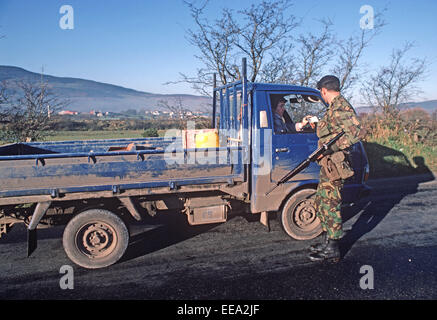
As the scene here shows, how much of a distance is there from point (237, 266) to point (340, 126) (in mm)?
2205

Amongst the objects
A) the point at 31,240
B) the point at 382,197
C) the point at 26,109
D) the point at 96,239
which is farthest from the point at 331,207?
the point at 26,109

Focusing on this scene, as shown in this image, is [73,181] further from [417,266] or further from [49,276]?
[417,266]

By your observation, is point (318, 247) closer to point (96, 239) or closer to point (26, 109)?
point (96, 239)

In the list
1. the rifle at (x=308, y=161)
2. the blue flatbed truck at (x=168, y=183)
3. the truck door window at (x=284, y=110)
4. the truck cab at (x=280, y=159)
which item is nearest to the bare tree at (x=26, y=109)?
the blue flatbed truck at (x=168, y=183)

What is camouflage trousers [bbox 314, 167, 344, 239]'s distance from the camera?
4.02 metres

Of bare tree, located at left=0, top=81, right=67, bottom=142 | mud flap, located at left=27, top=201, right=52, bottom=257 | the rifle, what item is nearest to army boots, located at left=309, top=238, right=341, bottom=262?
the rifle

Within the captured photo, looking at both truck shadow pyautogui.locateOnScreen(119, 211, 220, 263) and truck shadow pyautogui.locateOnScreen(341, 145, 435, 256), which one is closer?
truck shadow pyautogui.locateOnScreen(119, 211, 220, 263)

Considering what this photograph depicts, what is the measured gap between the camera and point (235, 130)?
16.2 feet

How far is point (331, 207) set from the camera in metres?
4.04

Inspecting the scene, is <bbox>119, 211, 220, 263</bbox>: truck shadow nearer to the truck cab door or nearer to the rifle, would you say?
the rifle

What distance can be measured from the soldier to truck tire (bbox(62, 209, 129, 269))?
97.4 inches

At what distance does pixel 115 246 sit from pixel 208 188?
4.57 ft

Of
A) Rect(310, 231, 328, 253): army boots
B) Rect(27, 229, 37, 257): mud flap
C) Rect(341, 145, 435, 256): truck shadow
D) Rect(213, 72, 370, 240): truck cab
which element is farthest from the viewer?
Rect(341, 145, 435, 256): truck shadow

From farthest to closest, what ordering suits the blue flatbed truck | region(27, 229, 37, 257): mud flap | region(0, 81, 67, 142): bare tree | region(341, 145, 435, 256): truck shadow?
region(0, 81, 67, 142): bare tree < region(341, 145, 435, 256): truck shadow < region(27, 229, 37, 257): mud flap < the blue flatbed truck
